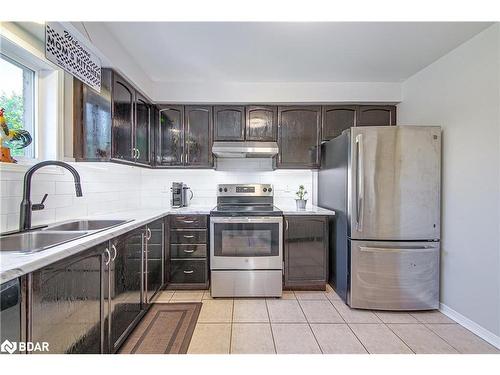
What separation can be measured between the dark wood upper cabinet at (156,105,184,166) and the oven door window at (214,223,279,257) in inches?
41.3

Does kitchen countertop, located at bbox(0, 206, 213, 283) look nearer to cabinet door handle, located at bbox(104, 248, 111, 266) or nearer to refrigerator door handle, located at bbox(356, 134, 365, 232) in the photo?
cabinet door handle, located at bbox(104, 248, 111, 266)

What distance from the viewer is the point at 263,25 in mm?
1916

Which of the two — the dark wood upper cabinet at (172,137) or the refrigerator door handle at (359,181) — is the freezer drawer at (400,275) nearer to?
the refrigerator door handle at (359,181)

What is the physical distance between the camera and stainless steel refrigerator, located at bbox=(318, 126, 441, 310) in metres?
2.29

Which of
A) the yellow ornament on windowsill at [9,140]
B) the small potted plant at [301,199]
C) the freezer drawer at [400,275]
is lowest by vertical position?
the freezer drawer at [400,275]

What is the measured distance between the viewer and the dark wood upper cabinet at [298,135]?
10.2ft

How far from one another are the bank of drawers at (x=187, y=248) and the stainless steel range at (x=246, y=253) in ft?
0.46

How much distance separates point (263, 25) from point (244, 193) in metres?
1.89

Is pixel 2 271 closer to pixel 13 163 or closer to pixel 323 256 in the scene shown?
pixel 13 163

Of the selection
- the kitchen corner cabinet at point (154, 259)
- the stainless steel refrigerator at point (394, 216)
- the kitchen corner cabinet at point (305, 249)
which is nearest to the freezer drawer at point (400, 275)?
the stainless steel refrigerator at point (394, 216)

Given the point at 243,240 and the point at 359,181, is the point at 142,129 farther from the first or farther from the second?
the point at 359,181

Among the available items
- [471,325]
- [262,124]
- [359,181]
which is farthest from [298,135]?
[471,325]

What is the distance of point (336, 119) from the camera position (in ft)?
10.2
